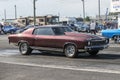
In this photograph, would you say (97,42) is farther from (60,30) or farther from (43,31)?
(43,31)

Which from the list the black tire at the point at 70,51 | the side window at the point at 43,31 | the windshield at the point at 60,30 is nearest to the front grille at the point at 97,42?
the black tire at the point at 70,51

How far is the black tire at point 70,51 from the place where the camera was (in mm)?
16750

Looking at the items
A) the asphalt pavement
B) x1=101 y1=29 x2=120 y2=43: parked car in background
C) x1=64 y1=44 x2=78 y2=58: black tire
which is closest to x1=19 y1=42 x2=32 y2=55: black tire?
x1=64 y1=44 x2=78 y2=58: black tire

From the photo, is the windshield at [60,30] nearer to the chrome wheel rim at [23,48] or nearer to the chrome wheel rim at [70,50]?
the chrome wheel rim at [70,50]

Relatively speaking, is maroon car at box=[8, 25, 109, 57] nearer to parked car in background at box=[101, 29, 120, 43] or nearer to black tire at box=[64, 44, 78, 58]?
black tire at box=[64, 44, 78, 58]

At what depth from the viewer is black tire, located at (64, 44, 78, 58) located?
16.8 meters

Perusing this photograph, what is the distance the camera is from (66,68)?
13148 millimetres

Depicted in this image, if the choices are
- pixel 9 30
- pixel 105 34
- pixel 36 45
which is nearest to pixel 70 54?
pixel 36 45

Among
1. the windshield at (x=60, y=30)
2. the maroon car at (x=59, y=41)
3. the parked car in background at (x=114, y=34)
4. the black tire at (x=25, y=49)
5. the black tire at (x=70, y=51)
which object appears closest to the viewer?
the maroon car at (x=59, y=41)

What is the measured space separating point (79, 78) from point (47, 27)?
7581 millimetres

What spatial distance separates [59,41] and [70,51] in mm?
791

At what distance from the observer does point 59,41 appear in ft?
56.8

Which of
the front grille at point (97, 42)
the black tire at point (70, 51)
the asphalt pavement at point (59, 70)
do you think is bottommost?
the asphalt pavement at point (59, 70)

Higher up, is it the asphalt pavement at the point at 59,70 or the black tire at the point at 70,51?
the black tire at the point at 70,51
